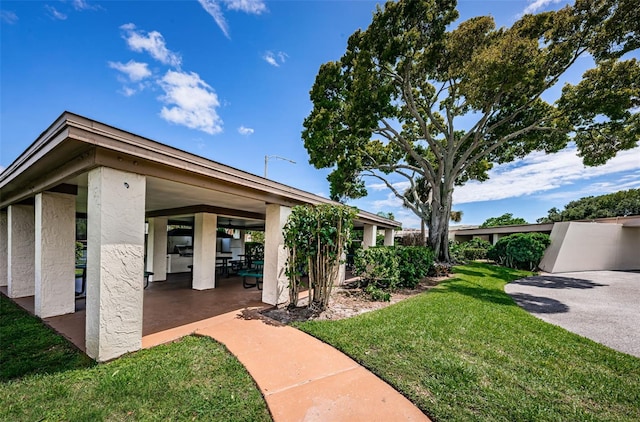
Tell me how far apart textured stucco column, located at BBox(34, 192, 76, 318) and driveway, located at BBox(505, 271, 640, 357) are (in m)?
10.4

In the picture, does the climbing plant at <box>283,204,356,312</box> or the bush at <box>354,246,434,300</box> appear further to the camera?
the bush at <box>354,246,434,300</box>

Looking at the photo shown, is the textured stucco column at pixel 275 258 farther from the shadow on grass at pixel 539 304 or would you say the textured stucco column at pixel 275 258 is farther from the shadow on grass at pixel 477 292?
the shadow on grass at pixel 539 304

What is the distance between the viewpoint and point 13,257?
21.9 feet

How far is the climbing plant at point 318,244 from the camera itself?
5.62m

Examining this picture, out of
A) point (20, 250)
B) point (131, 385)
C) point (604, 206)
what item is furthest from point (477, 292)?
point (604, 206)

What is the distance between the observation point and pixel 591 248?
50.5 ft

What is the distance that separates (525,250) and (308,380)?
16.9 m

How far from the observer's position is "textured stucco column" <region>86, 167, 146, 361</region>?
11.0ft

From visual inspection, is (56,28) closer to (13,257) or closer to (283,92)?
(13,257)

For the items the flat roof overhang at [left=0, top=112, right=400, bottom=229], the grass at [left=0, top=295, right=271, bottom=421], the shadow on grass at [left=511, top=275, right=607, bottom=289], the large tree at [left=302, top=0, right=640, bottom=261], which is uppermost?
the large tree at [left=302, top=0, right=640, bottom=261]

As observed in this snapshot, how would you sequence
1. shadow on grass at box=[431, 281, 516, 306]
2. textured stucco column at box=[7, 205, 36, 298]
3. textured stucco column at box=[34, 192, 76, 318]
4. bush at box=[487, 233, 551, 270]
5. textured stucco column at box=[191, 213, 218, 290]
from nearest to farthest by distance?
textured stucco column at box=[34, 192, 76, 318]
textured stucco column at box=[7, 205, 36, 298]
shadow on grass at box=[431, 281, 516, 306]
textured stucco column at box=[191, 213, 218, 290]
bush at box=[487, 233, 551, 270]

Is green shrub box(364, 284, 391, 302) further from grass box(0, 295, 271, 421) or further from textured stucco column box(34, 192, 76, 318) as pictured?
textured stucco column box(34, 192, 76, 318)

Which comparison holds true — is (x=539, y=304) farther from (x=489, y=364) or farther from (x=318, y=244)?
(x=318, y=244)

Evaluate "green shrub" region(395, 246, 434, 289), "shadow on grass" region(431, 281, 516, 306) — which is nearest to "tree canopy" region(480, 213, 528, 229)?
"shadow on grass" region(431, 281, 516, 306)
